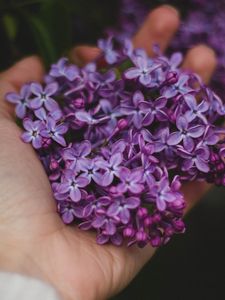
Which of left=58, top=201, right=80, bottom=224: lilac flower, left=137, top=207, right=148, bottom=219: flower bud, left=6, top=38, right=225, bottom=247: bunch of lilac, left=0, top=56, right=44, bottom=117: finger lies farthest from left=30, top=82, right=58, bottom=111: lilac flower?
left=137, top=207, right=148, bottom=219: flower bud

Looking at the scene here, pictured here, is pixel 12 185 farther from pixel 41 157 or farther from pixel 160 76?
pixel 160 76

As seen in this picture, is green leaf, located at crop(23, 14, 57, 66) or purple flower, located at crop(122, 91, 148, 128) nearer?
purple flower, located at crop(122, 91, 148, 128)

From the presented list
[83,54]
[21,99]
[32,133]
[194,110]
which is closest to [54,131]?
[32,133]

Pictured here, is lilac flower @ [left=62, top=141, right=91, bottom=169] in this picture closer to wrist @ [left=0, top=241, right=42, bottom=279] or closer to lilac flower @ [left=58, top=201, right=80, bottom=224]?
lilac flower @ [left=58, top=201, right=80, bottom=224]

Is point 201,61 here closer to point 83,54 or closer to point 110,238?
point 83,54

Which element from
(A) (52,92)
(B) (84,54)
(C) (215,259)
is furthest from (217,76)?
(C) (215,259)

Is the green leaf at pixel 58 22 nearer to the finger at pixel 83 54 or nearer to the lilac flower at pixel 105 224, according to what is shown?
the finger at pixel 83 54
